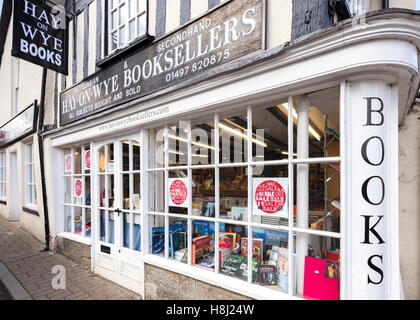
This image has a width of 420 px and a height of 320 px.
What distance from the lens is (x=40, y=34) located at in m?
4.59

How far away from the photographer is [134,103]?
3.57m

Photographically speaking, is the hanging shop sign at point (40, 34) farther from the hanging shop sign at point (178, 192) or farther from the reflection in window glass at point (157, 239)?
the reflection in window glass at point (157, 239)

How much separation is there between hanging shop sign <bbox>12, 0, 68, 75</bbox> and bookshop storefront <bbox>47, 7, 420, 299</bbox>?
133 cm

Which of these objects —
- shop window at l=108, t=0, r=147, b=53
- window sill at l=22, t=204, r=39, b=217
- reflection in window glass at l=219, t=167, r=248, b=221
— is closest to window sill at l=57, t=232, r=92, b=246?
window sill at l=22, t=204, r=39, b=217

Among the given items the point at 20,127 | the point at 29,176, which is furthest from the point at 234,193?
the point at 20,127

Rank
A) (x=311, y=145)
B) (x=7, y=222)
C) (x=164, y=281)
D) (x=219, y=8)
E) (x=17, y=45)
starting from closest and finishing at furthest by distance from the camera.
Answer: (x=311, y=145) → (x=219, y=8) → (x=164, y=281) → (x=17, y=45) → (x=7, y=222)

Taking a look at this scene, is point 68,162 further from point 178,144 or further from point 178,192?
point 178,192

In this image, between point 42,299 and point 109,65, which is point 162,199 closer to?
point 42,299

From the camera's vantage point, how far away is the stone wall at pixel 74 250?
472 cm

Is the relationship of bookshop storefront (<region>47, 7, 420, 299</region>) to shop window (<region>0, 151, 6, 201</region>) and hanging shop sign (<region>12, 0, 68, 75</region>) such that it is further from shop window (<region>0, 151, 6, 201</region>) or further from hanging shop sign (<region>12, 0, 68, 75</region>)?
shop window (<region>0, 151, 6, 201</region>)

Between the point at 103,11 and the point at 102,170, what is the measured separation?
116 inches

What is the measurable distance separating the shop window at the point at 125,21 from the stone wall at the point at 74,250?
388 cm

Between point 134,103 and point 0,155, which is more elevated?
point 134,103
